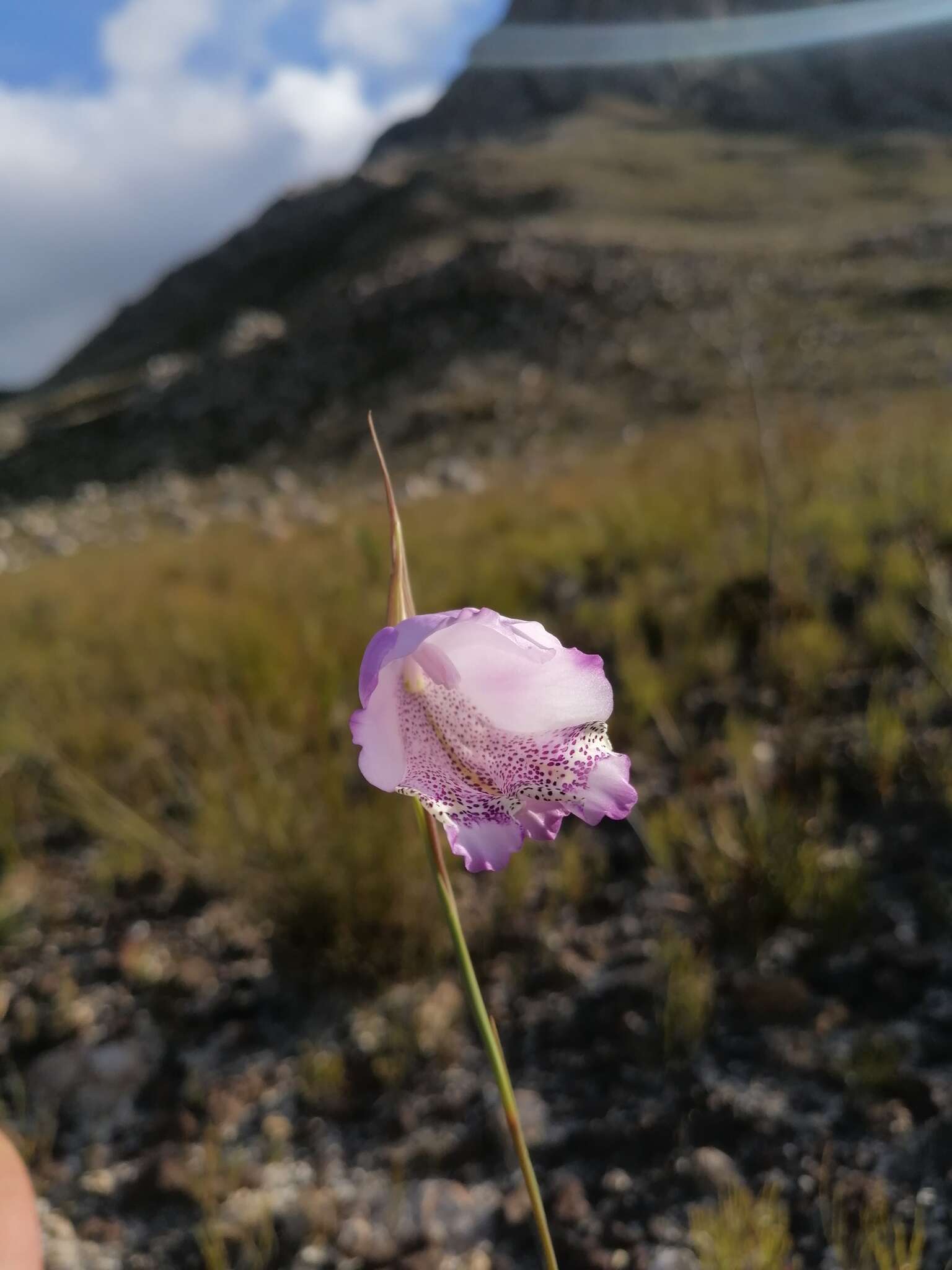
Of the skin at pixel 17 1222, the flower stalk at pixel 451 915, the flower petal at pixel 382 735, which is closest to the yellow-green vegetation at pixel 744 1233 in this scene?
the flower stalk at pixel 451 915

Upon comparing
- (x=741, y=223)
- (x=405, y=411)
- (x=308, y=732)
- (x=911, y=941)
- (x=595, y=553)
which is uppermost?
(x=308, y=732)

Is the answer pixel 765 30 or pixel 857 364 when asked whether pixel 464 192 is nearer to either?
pixel 857 364

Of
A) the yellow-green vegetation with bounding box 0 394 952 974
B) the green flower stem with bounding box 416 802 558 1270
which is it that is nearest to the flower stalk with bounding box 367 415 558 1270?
the green flower stem with bounding box 416 802 558 1270

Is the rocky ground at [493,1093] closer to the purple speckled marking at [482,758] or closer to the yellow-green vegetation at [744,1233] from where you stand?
the yellow-green vegetation at [744,1233]

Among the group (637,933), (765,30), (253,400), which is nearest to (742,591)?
(637,933)

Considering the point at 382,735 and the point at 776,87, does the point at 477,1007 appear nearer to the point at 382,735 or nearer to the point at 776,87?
the point at 382,735
